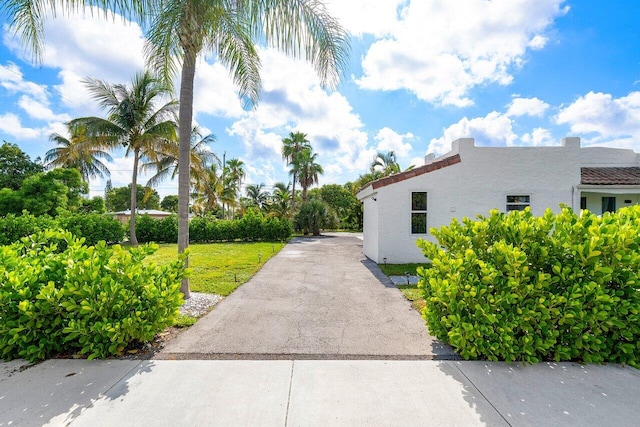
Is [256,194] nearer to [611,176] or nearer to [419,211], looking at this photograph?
[419,211]

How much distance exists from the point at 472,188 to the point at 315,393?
32.5 feet

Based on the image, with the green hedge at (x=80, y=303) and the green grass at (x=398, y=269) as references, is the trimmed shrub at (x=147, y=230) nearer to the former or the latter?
the green grass at (x=398, y=269)

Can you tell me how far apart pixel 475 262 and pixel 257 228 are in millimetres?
19058

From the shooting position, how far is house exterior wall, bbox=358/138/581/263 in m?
10.2

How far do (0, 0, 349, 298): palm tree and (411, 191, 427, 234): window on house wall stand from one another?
5.97m

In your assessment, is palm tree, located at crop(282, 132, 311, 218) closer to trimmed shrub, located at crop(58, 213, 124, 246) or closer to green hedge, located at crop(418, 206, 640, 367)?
trimmed shrub, located at crop(58, 213, 124, 246)

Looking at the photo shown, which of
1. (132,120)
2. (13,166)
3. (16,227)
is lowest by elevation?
(16,227)

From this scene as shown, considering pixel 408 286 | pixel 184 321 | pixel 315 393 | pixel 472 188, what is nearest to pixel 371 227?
pixel 472 188

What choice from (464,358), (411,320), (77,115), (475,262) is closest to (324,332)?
(411,320)

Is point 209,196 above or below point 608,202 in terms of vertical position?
above

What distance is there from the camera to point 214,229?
2072 cm

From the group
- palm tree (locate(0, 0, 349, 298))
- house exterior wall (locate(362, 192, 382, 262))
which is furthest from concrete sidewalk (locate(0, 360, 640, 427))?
house exterior wall (locate(362, 192, 382, 262))

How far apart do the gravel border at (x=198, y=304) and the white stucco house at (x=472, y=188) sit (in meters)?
6.35

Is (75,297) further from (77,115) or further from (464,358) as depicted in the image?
(77,115)
